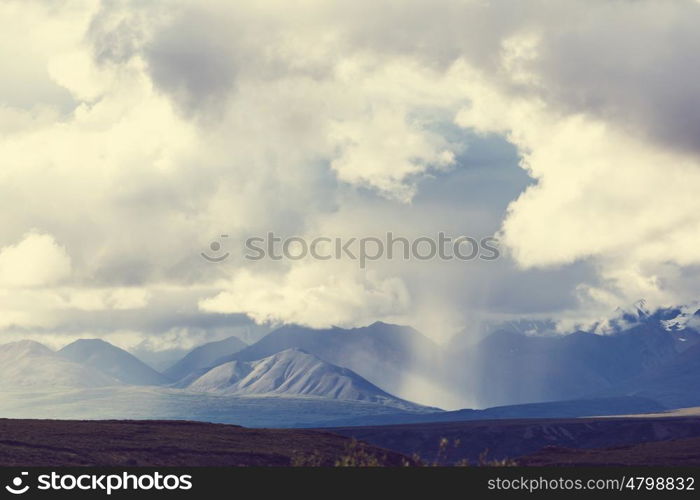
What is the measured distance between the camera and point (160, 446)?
431 feet

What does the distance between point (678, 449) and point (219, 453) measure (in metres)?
83.1

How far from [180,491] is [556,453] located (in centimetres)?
12831

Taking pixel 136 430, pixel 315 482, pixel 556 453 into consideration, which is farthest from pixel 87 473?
pixel 556 453

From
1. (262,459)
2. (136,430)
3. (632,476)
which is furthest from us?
(136,430)

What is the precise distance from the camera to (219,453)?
429ft

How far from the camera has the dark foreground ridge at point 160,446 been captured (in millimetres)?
118750

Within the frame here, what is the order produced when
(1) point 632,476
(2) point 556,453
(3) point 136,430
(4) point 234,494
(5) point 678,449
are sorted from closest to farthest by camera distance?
(4) point 234,494 → (1) point 632,476 → (3) point 136,430 → (2) point 556,453 → (5) point 678,449

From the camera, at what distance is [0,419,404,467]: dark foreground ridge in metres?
119

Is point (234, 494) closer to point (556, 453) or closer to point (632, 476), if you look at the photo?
point (632, 476)

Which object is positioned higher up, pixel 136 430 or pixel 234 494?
pixel 136 430

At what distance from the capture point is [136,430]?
151 m

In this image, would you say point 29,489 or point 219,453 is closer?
point 29,489

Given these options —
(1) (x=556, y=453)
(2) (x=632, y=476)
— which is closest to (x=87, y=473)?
(2) (x=632, y=476)

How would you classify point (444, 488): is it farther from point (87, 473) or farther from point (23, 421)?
point (23, 421)
